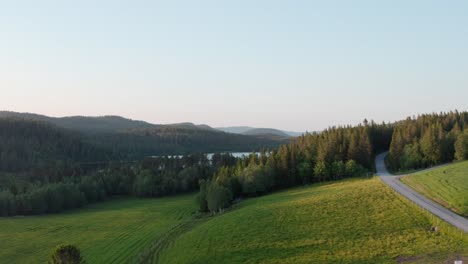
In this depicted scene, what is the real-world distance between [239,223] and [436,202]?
2589 cm

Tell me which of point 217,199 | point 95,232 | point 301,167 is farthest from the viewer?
point 301,167

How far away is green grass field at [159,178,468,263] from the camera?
34.0 m

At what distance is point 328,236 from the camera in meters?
41.0

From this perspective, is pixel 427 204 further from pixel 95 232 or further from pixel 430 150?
pixel 95 232

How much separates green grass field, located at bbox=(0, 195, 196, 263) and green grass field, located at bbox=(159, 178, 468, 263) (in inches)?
368

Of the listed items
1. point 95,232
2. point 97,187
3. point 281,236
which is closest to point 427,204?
point 281,236

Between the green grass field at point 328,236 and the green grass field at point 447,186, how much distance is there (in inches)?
190

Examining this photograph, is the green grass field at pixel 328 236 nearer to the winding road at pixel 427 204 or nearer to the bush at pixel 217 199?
the winding road at pixel 427 204

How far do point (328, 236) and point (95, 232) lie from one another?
153 ft

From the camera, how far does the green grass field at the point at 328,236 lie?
34.0 metres

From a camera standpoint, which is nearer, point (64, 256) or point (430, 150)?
point (64, 256)

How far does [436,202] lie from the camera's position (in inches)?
1962

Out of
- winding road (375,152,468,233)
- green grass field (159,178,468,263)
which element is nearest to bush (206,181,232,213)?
green grass field (159,178,468,263)

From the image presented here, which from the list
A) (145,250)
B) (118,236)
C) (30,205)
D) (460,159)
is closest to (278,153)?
(460,159)
